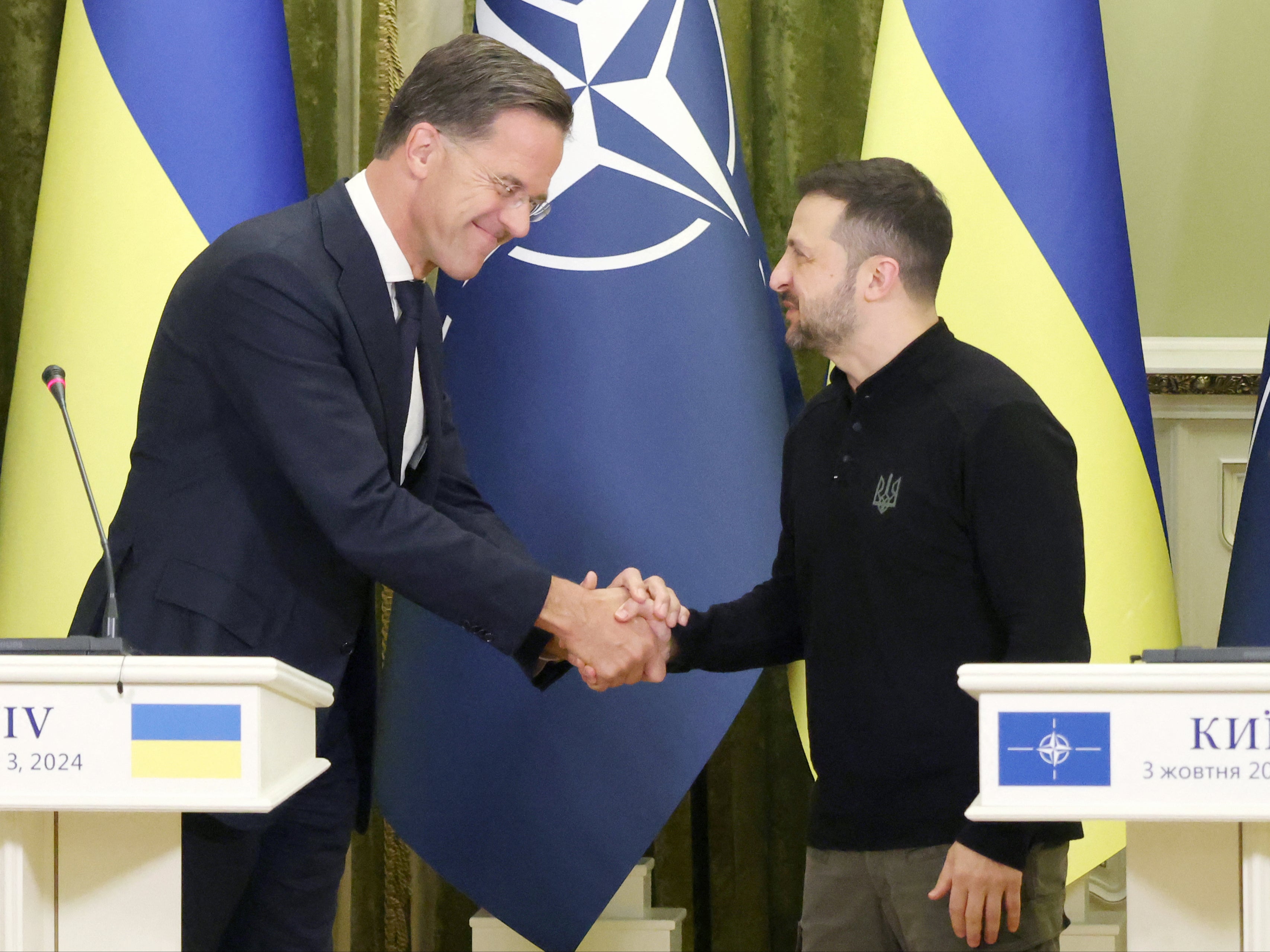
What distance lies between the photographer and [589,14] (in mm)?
2424

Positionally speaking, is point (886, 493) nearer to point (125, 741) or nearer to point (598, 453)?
point (598, 453)

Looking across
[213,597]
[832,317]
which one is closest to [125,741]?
[213,597]

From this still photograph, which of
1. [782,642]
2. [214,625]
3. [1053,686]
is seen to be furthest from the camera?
[782,642]

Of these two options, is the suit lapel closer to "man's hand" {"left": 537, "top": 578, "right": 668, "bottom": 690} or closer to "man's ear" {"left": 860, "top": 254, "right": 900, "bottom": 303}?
"man's hand" {"left": 537, "top": 578, "right": 668, "bottom": 690}

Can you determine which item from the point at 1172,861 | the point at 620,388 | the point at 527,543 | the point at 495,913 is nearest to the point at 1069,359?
the point at 620,388

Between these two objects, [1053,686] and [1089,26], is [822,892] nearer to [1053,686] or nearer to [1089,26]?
[1053,686]

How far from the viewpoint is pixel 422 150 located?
6.35 feet

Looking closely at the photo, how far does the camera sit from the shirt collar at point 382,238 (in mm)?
1905

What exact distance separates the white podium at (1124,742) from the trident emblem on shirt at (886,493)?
56 centimetres

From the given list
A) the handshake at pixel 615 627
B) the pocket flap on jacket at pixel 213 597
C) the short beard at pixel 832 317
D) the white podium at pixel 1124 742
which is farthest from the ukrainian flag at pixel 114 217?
the white podium at pixel 1124 742

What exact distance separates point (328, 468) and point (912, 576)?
2.56ft

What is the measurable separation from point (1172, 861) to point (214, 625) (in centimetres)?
113

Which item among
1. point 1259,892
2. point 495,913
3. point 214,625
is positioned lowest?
point 495,913

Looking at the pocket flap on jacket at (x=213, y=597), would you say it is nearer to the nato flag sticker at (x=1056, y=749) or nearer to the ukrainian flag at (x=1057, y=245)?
the nato flag sticker at (x=1056, y=749)
